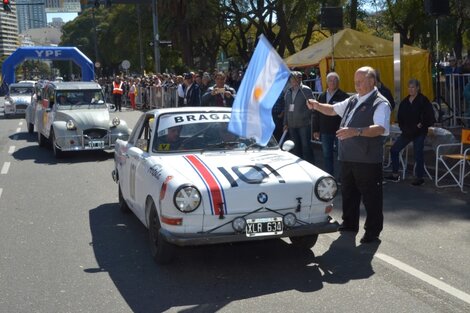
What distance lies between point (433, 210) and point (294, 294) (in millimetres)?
3756

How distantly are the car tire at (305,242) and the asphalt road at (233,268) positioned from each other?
8 centimetres

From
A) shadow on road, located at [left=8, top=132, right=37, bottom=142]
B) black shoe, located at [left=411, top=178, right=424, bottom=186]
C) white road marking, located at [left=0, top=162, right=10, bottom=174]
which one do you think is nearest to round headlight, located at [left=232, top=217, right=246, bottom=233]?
Answer: black shoe, located at [left=411, top=178, right=424, bottom=186]

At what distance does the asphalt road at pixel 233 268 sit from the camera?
4.79m

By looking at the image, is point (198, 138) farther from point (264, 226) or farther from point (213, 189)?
point (264, 226)

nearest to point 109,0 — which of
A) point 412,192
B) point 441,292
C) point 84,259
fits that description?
point 412,192

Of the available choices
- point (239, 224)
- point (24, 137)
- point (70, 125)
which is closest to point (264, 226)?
point (239, 224)

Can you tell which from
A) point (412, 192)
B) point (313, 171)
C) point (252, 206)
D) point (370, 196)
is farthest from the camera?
point (412, 192)

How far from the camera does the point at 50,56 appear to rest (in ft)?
102

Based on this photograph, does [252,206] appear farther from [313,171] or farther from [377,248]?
[377,248]

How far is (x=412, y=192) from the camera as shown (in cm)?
926

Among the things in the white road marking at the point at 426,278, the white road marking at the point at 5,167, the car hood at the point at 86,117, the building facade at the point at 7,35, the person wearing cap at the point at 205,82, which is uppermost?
the building facade at the point at 7,35

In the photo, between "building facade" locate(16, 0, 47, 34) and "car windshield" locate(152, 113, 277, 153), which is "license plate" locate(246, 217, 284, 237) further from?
"building facade" locate(16, 0, 47, 34)

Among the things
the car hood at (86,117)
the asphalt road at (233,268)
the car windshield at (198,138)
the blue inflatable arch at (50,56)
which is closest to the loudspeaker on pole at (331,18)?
the car hood at (86,117)

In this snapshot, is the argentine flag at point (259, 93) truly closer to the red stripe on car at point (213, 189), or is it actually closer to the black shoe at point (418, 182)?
the red stripe on car at point (213, 189)
